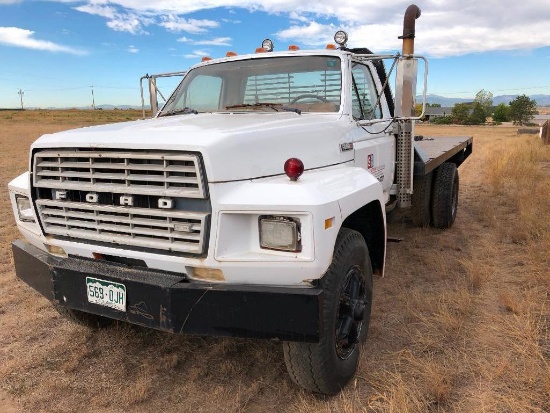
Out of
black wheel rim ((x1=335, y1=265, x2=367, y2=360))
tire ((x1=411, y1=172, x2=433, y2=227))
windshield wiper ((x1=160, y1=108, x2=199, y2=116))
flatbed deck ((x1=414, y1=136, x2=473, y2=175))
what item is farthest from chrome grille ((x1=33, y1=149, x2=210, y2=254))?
tire ((x1=411, y1=172, x2=433, y2=227))

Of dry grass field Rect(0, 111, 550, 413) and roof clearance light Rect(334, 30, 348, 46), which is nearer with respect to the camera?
dry grass field Rect(0, 111, 550, 413)

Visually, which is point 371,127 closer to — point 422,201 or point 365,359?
point 365,359

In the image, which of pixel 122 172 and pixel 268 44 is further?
pixel 268 44

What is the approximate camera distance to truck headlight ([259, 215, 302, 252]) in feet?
7.94

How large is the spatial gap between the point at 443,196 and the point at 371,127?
110 inches

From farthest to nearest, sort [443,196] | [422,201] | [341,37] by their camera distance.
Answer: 1. [443,196]
2. [422,201]
3. [341,37]

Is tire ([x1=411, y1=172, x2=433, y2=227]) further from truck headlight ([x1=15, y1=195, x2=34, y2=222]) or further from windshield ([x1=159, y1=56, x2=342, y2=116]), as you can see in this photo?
truck headlight ([x1=15, y1=195, x2=34, y2=222])

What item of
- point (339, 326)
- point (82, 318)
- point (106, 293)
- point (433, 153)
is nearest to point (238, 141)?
point (106, 293)

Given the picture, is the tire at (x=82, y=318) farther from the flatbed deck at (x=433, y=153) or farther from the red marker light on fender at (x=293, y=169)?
the flatbed deck at (x=433, y=153)

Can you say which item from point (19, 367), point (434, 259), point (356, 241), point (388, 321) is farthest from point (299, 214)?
point (434, 259)

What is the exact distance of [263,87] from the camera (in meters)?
4.32

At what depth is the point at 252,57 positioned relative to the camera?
4461 millimetres

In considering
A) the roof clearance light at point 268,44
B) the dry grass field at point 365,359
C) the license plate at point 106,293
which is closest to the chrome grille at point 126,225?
the license plate at point 106,293

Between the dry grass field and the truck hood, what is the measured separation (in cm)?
139
